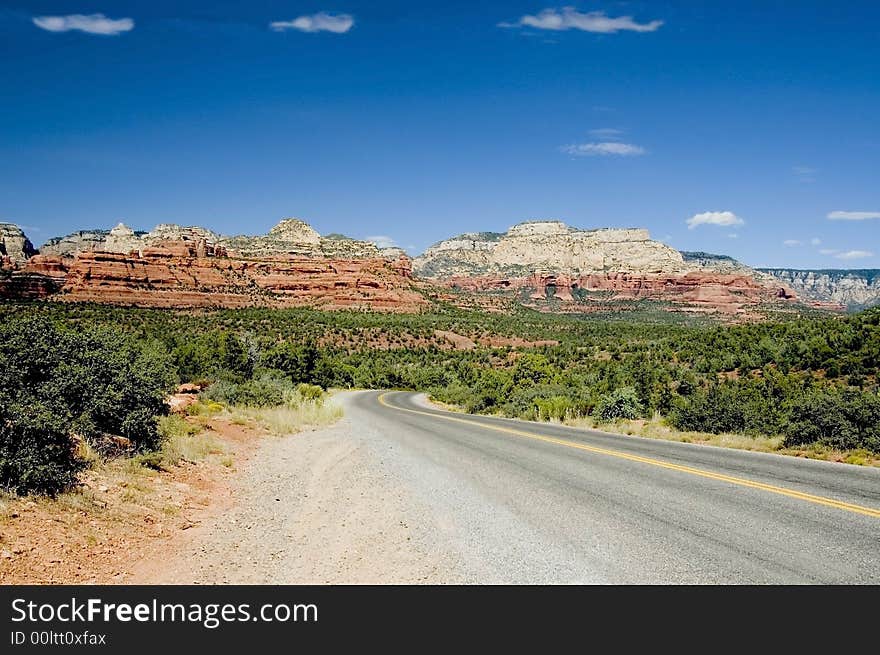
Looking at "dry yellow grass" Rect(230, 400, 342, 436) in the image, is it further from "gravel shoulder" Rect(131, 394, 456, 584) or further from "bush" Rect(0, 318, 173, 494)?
"gravel shoulder" Rect(131, 394, 456, 584)

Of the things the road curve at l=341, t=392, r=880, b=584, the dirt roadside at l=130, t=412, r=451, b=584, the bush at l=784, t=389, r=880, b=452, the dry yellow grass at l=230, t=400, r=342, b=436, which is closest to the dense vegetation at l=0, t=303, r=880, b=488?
the bush at l=784, t=389, r=880, b=452

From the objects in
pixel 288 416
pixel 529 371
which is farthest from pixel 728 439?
pixel 529 371

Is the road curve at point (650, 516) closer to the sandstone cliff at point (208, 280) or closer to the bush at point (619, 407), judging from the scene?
the bush at point (619, 407)

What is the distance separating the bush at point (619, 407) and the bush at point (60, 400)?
15528 millimetres

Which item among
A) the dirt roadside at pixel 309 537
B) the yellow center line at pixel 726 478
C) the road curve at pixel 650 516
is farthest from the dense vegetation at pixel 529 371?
the road curve at pixel 650 516

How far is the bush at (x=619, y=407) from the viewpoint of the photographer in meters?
21.1

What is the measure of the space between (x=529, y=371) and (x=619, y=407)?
2000cm

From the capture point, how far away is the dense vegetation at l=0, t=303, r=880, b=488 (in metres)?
10.3

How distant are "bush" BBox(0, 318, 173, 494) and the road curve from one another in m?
4.75

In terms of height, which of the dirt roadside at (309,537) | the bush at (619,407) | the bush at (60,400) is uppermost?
the bush at (60,400)

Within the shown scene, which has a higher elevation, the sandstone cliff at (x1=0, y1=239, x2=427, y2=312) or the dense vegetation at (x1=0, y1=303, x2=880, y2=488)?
the sandstone cliff at (x1=0, y1=239, x2=427, y2=312)

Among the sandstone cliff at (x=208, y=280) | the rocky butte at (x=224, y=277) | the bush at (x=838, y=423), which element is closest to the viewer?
the bush at (x=838, y=423)

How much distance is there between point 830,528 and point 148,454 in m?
9.75
